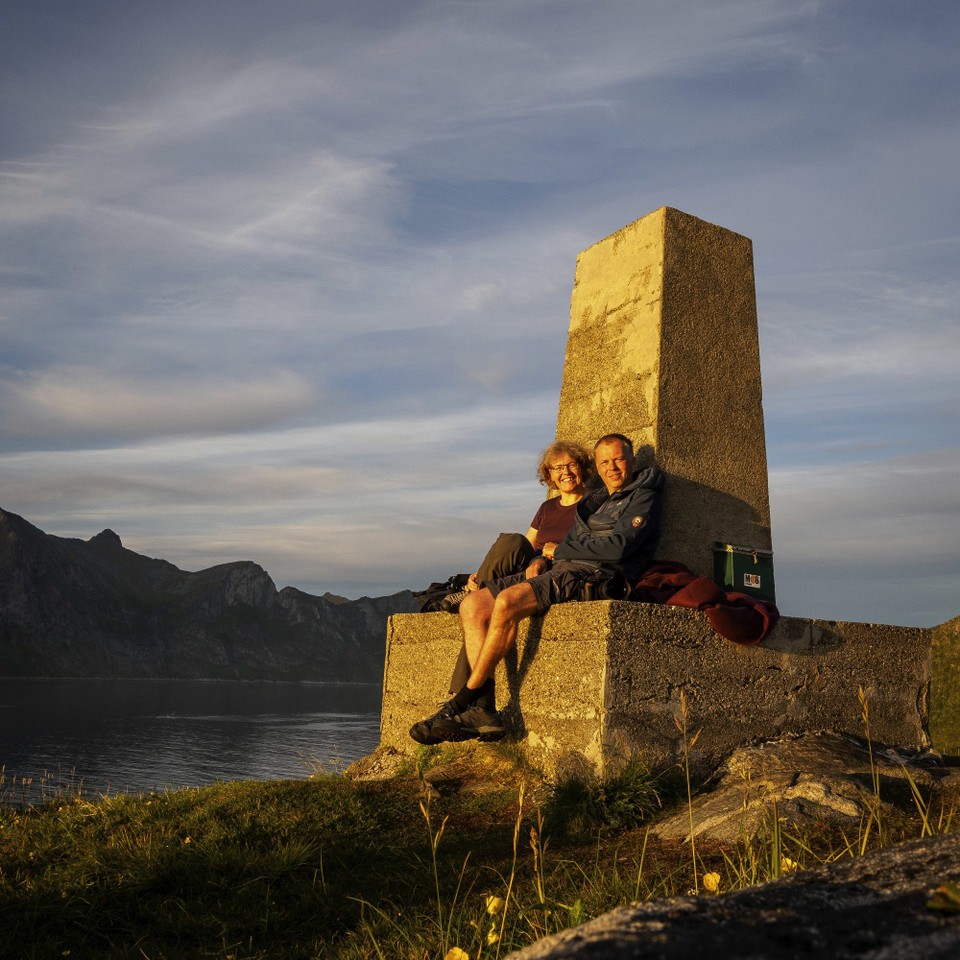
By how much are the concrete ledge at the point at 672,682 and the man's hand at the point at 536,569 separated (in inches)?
12.5

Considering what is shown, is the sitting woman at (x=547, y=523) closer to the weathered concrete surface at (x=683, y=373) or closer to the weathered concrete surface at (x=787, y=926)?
the weathered concrete surface at (x=683, y=373)

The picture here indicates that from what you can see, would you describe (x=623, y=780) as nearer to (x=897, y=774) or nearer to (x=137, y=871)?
(x=897, y=774)

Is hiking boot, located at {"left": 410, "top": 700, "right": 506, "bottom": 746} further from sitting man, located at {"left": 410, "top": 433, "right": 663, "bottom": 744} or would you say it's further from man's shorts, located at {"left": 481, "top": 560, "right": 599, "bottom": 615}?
man's shorts, located at {"left": 481, "top": 560, "right": 599, "bottom": 615}

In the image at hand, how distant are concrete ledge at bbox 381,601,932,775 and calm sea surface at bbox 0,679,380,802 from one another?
83.2 inches

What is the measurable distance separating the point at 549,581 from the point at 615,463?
924 millimetres

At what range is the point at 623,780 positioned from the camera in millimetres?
4852

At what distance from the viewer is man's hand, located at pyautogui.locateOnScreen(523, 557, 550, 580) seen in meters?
5.70

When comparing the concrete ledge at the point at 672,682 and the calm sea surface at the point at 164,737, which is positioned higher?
the concrete ledge at the point at 672,682

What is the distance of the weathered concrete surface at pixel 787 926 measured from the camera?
2.78ft

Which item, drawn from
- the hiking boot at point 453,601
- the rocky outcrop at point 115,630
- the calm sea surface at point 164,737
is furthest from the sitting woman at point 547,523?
the rocky outcrop at point 115,630

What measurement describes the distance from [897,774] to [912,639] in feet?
4.73

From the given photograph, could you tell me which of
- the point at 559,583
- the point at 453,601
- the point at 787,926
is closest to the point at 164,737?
the point at 453,601

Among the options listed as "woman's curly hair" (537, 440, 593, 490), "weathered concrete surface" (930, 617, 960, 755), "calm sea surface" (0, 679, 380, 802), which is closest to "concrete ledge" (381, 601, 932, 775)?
"weathered concrete surface" (930, 617, 960, 755)

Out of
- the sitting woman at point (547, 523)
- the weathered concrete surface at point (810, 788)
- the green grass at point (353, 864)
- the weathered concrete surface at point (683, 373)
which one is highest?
the weathered concrete surface at point (683, 373)
